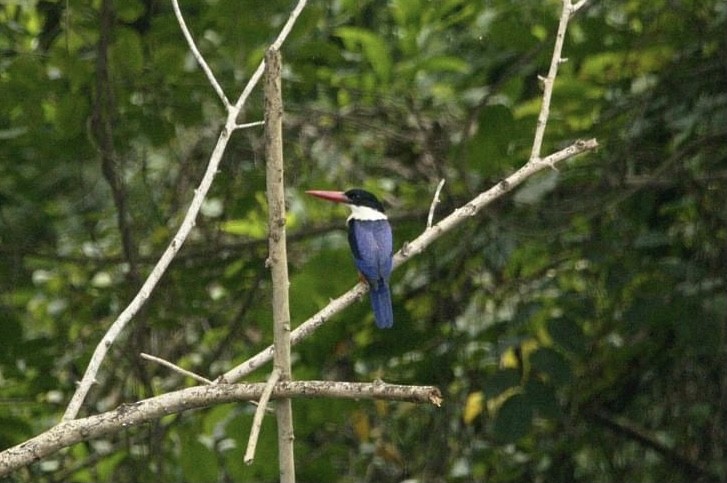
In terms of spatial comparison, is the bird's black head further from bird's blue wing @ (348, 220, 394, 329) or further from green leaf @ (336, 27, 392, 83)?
green leaf @ (336, 27, 392, 83)

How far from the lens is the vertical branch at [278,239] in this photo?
1994mm

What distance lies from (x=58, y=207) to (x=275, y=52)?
3202 mm

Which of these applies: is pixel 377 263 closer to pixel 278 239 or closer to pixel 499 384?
pixel 499 384

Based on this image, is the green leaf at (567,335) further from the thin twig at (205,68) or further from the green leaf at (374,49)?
the thin twig at (205,68)

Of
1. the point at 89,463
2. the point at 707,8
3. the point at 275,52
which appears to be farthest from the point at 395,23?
the point at 275,52

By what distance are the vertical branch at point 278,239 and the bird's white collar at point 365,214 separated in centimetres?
239

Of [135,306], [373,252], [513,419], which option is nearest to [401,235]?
[373,252]

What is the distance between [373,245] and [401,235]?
361mm

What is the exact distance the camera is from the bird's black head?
4.55 meters

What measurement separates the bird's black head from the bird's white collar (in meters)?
0.02

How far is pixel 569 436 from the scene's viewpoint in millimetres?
4934

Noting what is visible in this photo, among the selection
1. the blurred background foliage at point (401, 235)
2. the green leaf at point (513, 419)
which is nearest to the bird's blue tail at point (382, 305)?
the blurred background foliage at point (401, 235)

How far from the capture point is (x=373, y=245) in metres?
4.20

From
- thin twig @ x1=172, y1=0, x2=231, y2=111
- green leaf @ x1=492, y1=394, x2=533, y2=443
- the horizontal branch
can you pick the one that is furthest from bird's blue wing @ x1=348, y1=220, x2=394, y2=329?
the horizontal branch
